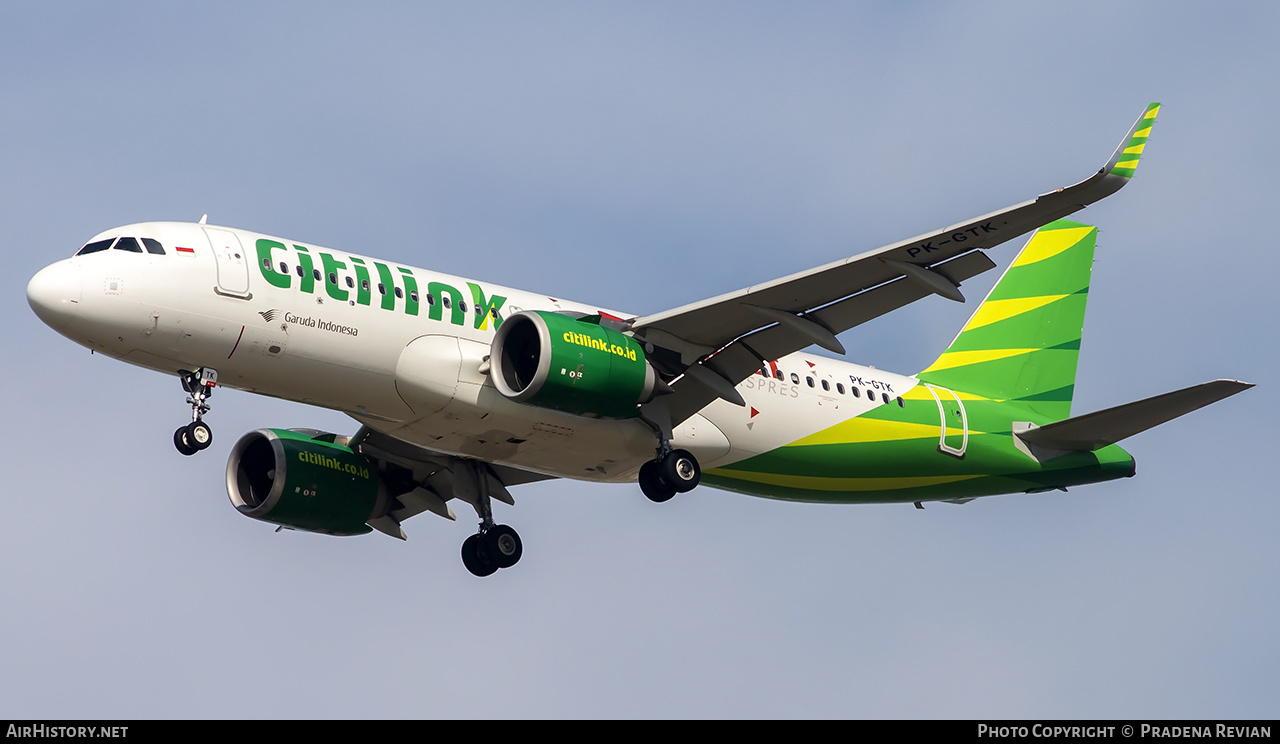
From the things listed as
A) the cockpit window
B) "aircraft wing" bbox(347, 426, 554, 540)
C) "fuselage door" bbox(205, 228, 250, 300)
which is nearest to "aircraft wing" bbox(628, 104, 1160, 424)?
"aircraft wing" bbox(347, 426, 554, 540)

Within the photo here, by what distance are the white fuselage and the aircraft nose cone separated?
0.02 metres

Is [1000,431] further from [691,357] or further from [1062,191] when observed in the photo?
[1062,191]

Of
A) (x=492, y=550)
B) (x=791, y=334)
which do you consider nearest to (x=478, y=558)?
(x=492, y=550)

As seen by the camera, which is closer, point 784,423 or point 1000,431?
point 784,423

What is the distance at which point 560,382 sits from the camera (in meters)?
28.2

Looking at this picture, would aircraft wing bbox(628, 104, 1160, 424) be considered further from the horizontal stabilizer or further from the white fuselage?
the horizontal stabilizer

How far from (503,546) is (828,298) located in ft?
31.4

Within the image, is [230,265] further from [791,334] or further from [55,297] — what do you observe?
[791,334]

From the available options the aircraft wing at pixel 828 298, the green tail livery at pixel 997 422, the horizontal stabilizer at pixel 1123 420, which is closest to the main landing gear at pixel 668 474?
the aircraft wing at pixel 828 298

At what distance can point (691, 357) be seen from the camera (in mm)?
30344

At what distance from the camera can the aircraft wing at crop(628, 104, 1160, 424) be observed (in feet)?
83.2

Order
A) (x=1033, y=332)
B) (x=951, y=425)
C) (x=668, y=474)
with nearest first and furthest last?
1. (x=668, y=474)
2. (x=951, y=425)
3. (x=1033, y=332)
